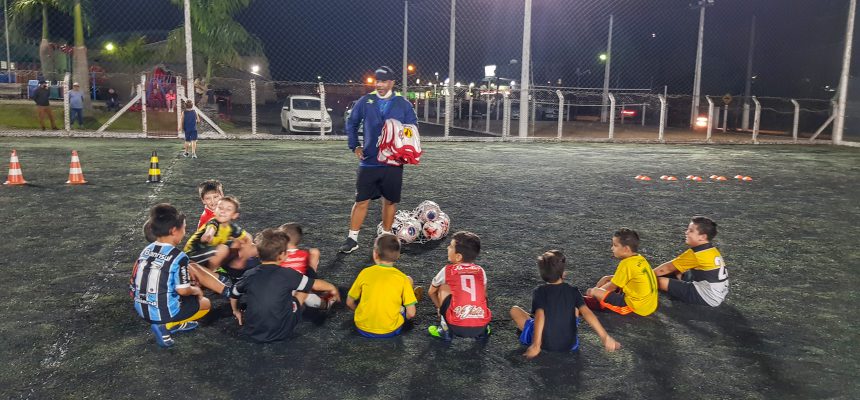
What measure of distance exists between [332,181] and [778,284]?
26.2 ft

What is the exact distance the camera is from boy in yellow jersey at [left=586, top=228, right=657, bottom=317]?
16.3 ft

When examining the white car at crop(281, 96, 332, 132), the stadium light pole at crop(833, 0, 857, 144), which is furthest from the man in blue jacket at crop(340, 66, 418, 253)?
the stadium light pole at crop(833, 0, 857, 144)

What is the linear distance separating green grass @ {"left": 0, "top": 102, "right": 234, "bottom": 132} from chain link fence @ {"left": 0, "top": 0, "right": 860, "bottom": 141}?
10cm

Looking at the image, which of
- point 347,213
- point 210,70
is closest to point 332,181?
point 347,213

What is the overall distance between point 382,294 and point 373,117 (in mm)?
2716

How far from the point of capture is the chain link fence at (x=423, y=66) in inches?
1051

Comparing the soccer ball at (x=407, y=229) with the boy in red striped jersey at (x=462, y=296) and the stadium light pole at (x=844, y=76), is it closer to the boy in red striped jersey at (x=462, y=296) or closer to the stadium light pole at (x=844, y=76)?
the boy in red striped jersey at (x=462, y=296)

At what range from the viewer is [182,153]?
16375mm

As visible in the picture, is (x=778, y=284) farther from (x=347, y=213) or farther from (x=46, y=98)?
(x=46, y=98)

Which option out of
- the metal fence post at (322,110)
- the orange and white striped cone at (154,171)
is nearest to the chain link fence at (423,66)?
the metal fence post at (322,110)

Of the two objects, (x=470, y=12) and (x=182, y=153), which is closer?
(x=182, y=153)

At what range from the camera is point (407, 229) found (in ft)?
23.0

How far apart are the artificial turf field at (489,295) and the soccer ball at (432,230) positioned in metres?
0.43

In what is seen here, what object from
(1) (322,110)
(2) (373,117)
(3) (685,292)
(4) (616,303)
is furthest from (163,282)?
(1) (322,110)
